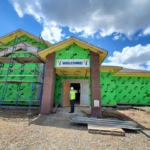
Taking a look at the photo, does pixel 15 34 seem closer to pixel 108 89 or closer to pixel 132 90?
pixel 108 89

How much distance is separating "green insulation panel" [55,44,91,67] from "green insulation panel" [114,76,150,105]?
729 cm

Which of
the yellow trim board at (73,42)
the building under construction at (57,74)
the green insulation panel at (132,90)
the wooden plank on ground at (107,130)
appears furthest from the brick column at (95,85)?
the green insulation panel at (132,90)

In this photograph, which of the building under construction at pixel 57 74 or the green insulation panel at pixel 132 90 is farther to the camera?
the green insulation panel at pixel 132 90

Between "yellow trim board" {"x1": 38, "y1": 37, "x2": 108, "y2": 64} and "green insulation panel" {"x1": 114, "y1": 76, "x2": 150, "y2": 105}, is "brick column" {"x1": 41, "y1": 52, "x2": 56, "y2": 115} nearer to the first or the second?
"yellow trim board" {"x1": 38, "y1": 37, "x2": 108, "y2": 64}

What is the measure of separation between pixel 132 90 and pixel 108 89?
3507 millimetres

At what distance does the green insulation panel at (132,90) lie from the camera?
1173 cm

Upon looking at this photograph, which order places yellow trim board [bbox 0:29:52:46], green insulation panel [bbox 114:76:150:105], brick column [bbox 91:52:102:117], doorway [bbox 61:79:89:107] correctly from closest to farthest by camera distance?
brick column [bbox 91:52:102:117], yellow trim board [bbox 0:29:52:46], doorway [bbox 61:79:89:107], green insulation panel [bbox 114:76:150:105]

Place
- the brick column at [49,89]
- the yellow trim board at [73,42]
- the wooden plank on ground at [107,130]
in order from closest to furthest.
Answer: the wooden plank on ground at [107,130] → the brick column at [49,89] → the yellow trim board at [73,42]

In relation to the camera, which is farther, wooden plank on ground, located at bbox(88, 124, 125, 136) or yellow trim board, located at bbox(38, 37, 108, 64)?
yellow trim board, located at bbox(38, 37, 108, 64)

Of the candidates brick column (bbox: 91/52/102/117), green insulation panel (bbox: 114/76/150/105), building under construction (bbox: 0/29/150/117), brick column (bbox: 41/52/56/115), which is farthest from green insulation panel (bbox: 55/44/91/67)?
green insulation panel (bbox: 114/76/150/105)

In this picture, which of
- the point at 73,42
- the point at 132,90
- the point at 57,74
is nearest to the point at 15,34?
the point at 57,74

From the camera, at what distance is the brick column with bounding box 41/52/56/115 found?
6766 mm

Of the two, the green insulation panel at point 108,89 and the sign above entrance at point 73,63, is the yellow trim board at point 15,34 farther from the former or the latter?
the green insulation panel at point 108,89

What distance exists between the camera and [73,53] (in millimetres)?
7492
